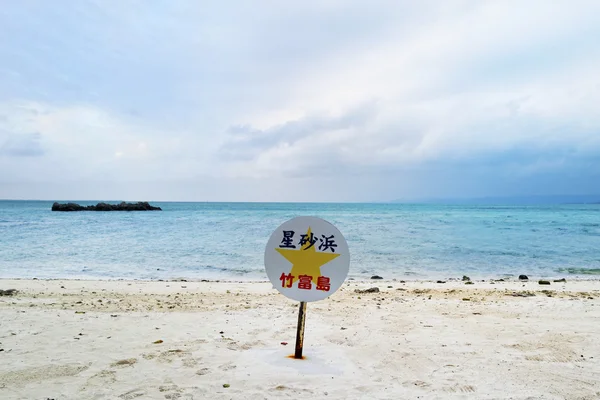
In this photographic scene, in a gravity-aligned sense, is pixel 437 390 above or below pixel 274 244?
below

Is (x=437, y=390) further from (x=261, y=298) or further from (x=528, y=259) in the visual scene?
(x=528, y=259)

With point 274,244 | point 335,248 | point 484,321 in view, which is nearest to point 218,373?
point 274,244

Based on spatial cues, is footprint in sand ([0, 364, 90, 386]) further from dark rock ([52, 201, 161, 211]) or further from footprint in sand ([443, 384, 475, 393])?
dark rock ([52, 201, 161, 211])

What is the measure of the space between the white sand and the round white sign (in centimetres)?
83

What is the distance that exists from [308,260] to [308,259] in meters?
0.01

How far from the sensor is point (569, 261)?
1667 cm

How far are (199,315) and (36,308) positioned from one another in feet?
10.0

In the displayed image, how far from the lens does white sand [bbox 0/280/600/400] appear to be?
3721mm

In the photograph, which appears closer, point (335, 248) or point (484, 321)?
point (335, 248)

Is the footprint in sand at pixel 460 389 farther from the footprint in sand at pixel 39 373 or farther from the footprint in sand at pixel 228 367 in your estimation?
the footprint in sand at pixel 39 373

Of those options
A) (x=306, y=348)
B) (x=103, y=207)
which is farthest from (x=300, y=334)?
(x=103, y=207)

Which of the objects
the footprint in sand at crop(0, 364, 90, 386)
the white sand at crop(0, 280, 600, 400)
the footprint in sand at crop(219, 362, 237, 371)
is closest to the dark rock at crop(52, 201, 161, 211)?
the white sand at crop(0, 280, 600, 400)

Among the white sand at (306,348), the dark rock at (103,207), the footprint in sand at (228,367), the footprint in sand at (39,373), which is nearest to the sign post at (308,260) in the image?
the footprint in sand at (228,367)

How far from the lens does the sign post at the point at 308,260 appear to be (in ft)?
14.6
